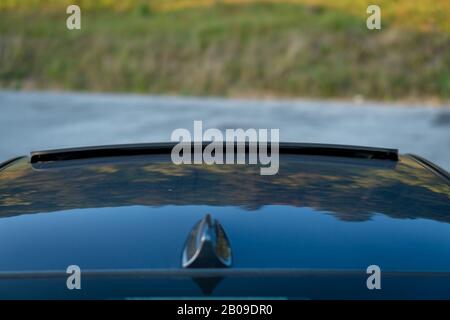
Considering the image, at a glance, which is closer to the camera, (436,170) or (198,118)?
(436,170)

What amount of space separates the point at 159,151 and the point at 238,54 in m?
22.4

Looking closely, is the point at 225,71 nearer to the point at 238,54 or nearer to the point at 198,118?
the point at 238,54

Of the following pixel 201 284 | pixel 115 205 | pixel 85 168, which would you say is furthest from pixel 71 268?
pixel 85 168

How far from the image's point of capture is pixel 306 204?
7.98 feet

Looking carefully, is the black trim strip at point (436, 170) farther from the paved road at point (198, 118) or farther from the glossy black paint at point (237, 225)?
the paved road at point (198, 118)

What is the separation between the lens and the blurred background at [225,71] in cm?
1579

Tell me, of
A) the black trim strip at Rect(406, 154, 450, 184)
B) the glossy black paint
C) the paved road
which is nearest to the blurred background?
the paved road

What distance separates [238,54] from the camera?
83.6ft

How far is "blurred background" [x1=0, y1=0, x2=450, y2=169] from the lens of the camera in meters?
15.8

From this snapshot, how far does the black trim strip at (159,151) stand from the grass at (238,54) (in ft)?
60.9

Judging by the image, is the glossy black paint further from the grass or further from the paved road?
the grass

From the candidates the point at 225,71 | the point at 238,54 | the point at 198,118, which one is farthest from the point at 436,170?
the point at 238,54

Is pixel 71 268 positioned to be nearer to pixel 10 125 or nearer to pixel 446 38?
pixel 10 125

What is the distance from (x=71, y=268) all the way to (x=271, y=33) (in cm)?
2486
